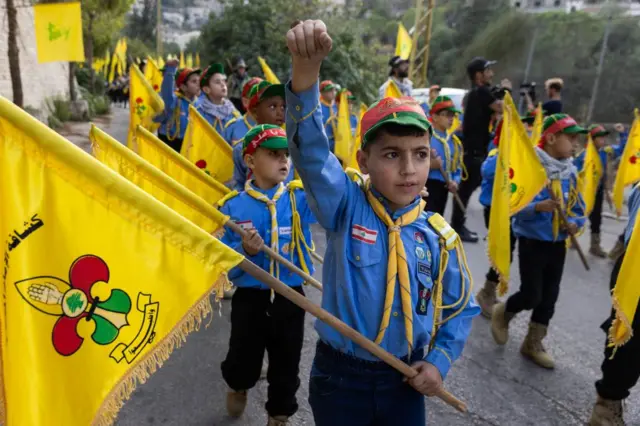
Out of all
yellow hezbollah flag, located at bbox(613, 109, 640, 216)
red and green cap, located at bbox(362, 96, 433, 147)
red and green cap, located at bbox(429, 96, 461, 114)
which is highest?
red and green cap, located at bbox(362, 96, 433, 147)

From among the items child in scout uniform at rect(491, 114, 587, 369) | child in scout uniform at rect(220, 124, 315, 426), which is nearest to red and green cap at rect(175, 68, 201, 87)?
child in scout uniform at rect(220, 124, 315, 426)

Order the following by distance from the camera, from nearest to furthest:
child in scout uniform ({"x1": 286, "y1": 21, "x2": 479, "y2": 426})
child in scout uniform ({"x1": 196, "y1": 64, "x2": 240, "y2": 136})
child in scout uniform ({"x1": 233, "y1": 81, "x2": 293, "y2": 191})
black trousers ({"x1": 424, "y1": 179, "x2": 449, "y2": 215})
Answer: child in scout uniform ({"x1": 286, "y1": 21, "x2": 479, "y2": 426})
child in scout uniform ({"x1": 233, "y1": 81, "x2": 293, "y2": 191})
black trousers ({"x1": 424, "y1": 179, "x2": 449, "y2": 215})
child in scout uniform ({"x1": 196, "y1": 64, "x2": 240, "y2": 136})

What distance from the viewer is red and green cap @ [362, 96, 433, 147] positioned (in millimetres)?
1762

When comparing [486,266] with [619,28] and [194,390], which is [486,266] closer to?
[194,390]

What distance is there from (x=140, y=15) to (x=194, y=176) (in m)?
86.6

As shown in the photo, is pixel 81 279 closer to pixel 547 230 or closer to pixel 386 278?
pixel 386 278

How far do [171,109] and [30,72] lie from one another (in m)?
8.30

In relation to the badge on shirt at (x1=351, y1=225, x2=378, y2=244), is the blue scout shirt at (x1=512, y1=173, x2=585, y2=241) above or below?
below

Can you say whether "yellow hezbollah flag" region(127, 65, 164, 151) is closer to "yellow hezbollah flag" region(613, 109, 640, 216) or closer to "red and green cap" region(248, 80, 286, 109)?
"red and green cap" region(248, 80, 286, 109)

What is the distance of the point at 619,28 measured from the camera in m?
22.0

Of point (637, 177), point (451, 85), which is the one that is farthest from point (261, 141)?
point (451, 85)

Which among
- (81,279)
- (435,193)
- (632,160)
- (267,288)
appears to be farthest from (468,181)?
(81,279)

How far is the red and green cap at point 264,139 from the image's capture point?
9.87 feet

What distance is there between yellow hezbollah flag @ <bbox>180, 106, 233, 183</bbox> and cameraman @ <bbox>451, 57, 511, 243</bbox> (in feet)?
11.6
